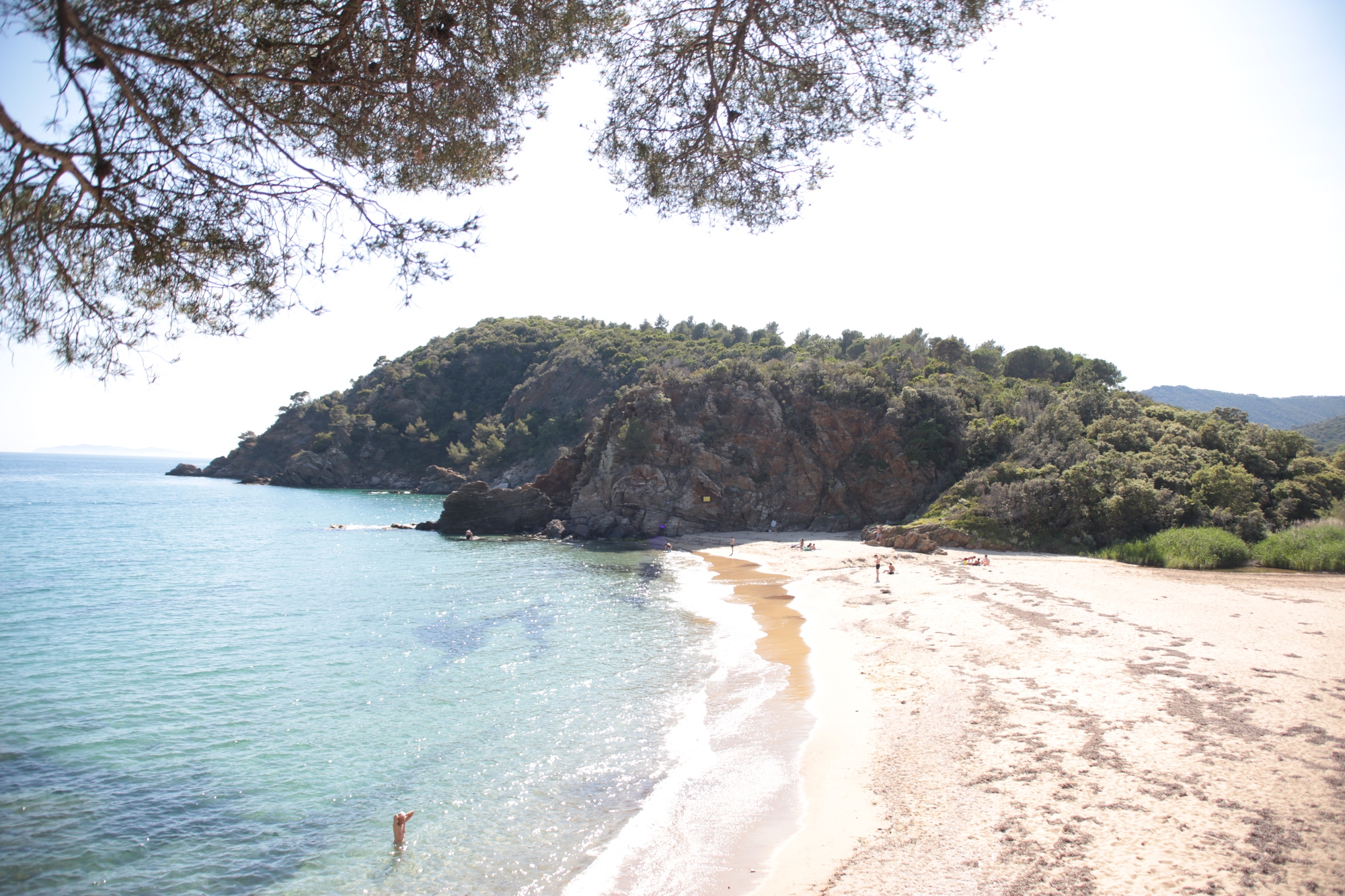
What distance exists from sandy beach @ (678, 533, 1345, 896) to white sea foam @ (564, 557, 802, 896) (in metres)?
0.40

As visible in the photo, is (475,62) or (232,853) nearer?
(232,853)

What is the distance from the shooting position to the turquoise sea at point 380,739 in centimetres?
685

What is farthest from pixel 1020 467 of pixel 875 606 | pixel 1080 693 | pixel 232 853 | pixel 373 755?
pixel 232 853

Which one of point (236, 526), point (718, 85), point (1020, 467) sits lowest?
point (236, 526)

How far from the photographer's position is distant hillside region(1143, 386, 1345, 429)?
140 metres

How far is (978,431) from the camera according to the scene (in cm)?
3588

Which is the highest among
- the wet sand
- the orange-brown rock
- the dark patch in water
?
the orange-brown rock

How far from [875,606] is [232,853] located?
1500 cm

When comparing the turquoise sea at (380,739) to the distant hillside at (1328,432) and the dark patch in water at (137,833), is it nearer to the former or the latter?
the dark patch in water at (137,833)

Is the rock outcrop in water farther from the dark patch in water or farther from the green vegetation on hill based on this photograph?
the dark patch in water

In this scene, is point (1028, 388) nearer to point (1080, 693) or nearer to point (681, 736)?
point (1080, 693)

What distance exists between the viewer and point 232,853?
7148 millimetres

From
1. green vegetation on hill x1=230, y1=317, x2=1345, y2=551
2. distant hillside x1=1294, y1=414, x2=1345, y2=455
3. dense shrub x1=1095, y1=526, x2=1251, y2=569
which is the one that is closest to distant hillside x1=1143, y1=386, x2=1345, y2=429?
distant hillside x1=1294, y1=414, x2=1345, y2=455

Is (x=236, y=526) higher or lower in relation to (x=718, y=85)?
lower
